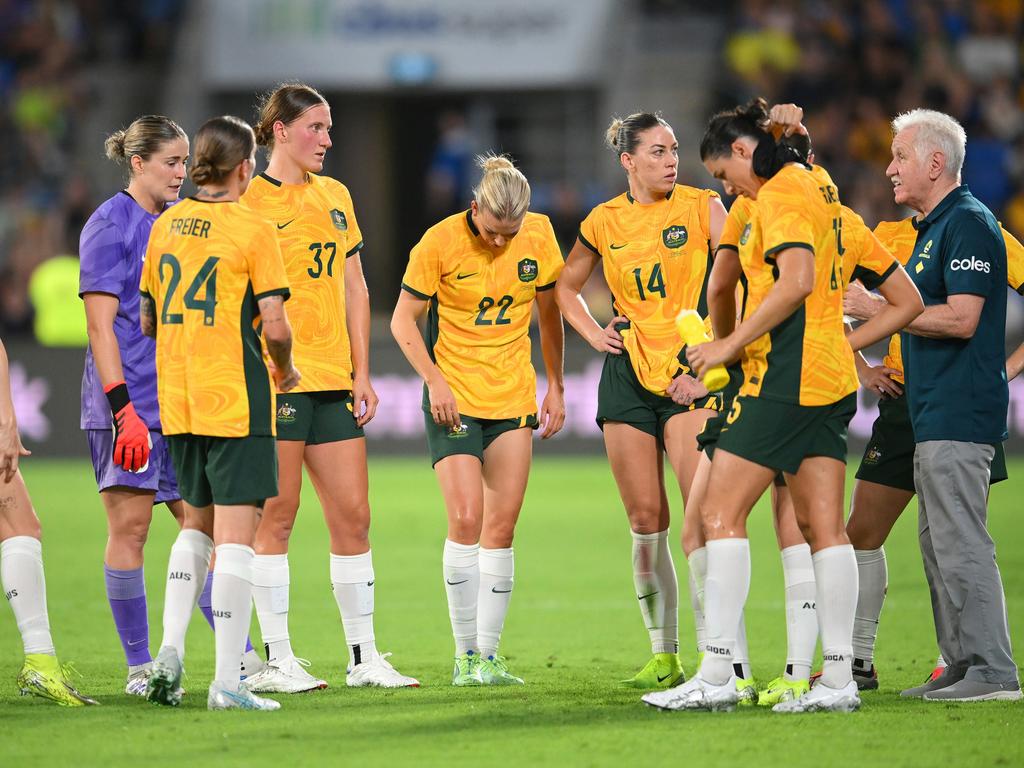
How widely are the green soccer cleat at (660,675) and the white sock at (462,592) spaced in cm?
73

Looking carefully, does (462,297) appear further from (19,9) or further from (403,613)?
(19,9)

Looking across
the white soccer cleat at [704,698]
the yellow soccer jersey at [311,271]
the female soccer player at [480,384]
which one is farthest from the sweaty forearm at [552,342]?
the white soccer cleat at [704,698]

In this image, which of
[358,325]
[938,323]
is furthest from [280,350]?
[938,323]

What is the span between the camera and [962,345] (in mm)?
6184

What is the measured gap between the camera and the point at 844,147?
64.6 feet

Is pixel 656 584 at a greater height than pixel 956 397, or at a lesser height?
lesser

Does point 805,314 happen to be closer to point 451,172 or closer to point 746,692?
point 746,692

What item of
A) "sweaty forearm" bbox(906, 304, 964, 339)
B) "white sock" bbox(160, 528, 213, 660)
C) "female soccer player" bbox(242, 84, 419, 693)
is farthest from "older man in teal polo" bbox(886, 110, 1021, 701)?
"white sock" bbox(160, 528, 213, 660)

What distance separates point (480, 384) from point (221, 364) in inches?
57.8

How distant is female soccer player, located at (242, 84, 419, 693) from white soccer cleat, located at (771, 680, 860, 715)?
1710 mm

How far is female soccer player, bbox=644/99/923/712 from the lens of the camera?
18.3ft

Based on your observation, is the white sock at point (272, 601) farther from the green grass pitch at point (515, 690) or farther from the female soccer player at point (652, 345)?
the female soccer player at point (652, 345)

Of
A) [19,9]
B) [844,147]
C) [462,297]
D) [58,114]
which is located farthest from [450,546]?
[19,9]

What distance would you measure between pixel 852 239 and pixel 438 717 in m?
2.45
